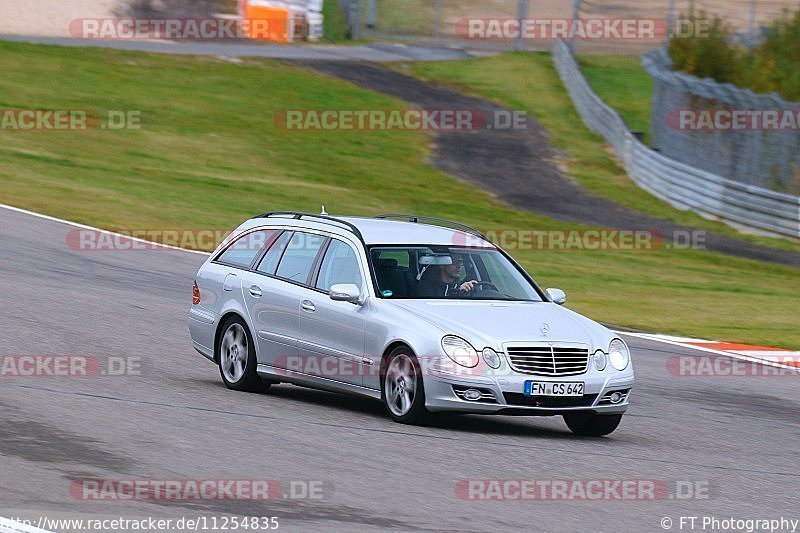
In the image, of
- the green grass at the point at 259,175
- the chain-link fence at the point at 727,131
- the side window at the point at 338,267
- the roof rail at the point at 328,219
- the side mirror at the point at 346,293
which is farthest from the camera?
the chain-link fence at the point at 727,131

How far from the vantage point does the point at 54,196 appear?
25.5m

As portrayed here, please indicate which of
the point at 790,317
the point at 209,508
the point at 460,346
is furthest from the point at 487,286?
the point at 790,317

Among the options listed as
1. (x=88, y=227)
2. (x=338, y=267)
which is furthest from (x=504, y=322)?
(x=88, y=227)

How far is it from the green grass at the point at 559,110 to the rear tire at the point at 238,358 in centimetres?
1839

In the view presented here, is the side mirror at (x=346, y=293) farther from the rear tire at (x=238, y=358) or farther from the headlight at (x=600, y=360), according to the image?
the headlight at (x=600, y=360)

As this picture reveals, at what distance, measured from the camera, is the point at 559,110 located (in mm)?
44656

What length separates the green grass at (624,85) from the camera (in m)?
45.6

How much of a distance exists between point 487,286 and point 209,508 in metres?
4.39

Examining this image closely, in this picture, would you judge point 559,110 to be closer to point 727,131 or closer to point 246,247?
point 727,131

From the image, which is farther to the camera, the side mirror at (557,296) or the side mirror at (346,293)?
the side mirror at (557,296)

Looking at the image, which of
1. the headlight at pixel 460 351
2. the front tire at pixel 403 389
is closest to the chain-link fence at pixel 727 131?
the front tire at pixel 403 389

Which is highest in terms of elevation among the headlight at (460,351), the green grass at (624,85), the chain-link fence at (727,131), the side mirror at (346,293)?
the green grass at (624,85)

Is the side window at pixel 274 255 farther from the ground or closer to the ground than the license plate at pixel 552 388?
farther from the ground

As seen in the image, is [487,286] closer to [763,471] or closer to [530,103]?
[763,471]
